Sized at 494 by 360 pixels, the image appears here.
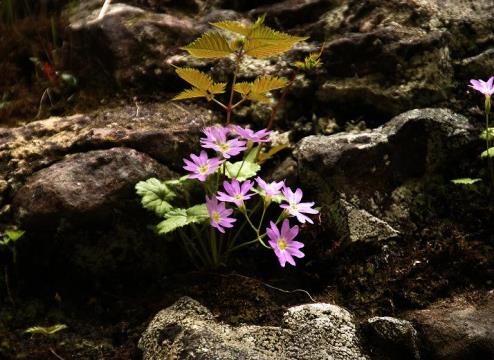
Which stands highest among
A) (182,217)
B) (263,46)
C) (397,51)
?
(263,46)

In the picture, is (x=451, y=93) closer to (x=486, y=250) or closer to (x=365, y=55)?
(x=365, y=55)

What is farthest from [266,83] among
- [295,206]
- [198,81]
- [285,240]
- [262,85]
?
[285,240]

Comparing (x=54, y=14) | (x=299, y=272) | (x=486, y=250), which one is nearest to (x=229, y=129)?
(x=299, y=272)

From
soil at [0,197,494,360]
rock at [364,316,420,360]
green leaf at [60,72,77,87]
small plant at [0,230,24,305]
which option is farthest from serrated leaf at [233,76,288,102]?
green leaf at [60,72,77,87]

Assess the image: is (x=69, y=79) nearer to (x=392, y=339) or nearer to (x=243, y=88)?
(x=243, y=88)

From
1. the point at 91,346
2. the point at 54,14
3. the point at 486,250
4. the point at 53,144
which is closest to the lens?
the point at 91,346

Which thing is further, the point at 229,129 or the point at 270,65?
the point at 270,65
